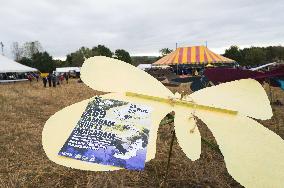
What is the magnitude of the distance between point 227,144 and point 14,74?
42.5 metres

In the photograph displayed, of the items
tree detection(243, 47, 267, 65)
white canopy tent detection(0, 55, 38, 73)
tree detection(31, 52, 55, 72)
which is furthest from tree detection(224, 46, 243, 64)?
white canopy tent detection(0, 55, 38, 73)

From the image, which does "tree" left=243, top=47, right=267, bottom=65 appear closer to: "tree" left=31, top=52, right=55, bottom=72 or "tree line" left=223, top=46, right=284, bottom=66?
"tree line" left=223, top=46, right=284, bottom=66

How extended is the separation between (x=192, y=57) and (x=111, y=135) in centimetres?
1641

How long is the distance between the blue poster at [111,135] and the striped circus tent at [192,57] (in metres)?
15.9

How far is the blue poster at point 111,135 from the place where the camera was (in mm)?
608

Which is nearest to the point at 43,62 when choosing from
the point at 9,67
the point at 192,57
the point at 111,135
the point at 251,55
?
the point at 9,67

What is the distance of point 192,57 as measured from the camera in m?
16.7

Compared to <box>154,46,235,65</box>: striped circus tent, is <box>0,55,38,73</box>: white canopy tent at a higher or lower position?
lower

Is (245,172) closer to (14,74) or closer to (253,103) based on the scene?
(253,103)

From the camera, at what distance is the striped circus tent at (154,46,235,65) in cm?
1655

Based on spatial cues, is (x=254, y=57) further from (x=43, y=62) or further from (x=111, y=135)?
(x=111, y=135)

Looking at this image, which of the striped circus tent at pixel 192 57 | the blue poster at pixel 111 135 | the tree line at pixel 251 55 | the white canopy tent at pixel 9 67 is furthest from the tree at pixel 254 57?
the blue poster at pixel 111 135

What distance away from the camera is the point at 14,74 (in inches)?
1572

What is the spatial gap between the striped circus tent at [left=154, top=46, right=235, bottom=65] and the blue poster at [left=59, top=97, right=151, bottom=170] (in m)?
15.9
